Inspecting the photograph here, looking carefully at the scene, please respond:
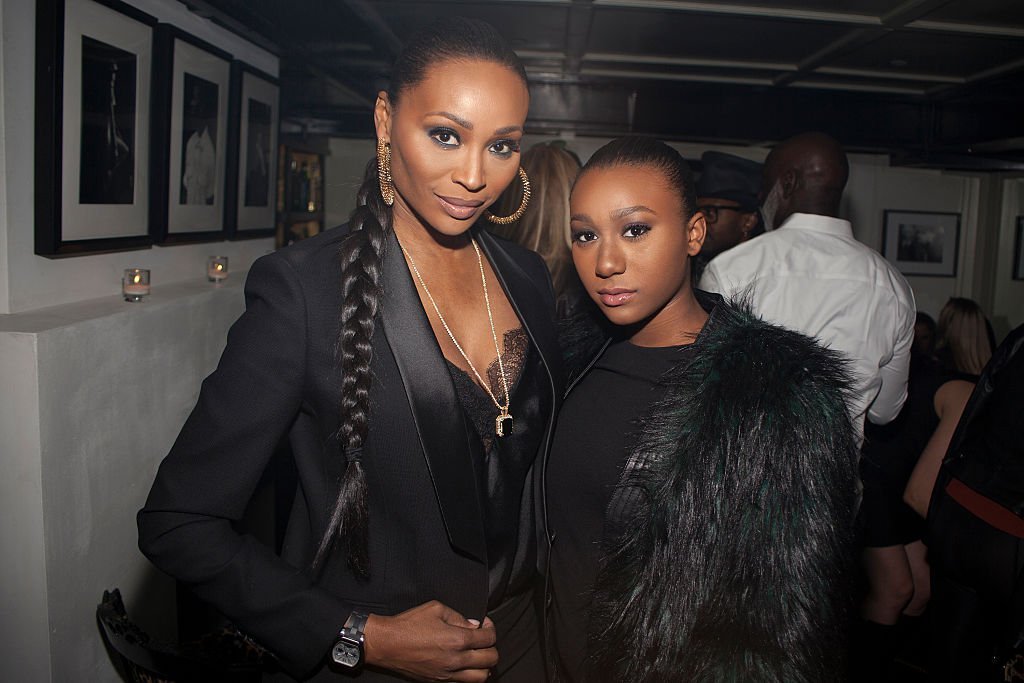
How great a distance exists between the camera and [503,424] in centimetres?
132

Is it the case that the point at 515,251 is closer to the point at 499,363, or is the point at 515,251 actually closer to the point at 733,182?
the point at 499,363

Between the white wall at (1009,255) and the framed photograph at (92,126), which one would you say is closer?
the framed photograph at (92,126)

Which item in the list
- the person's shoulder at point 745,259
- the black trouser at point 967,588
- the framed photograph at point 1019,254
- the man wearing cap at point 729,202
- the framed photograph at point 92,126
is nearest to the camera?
the framed photograph at point 92,126

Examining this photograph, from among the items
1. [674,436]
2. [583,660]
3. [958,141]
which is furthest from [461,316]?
[958,141]

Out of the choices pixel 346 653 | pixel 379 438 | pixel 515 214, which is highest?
pixel 515 214

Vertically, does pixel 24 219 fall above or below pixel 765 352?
above

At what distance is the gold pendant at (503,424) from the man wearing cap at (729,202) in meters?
2.46

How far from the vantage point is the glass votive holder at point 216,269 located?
2.81 m

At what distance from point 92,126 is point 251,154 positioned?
4.66 ft

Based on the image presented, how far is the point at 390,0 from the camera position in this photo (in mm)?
3318

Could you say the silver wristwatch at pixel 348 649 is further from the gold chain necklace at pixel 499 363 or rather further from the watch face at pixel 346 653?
the gold chain necklace at pixel 499 363

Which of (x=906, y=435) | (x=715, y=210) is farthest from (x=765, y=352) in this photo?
(x=715, y=210)

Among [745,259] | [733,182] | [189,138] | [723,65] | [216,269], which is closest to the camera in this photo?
[745,259]

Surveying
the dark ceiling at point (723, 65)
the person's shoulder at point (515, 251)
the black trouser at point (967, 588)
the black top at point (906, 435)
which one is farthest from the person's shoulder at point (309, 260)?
the black top at point (906, 435)
